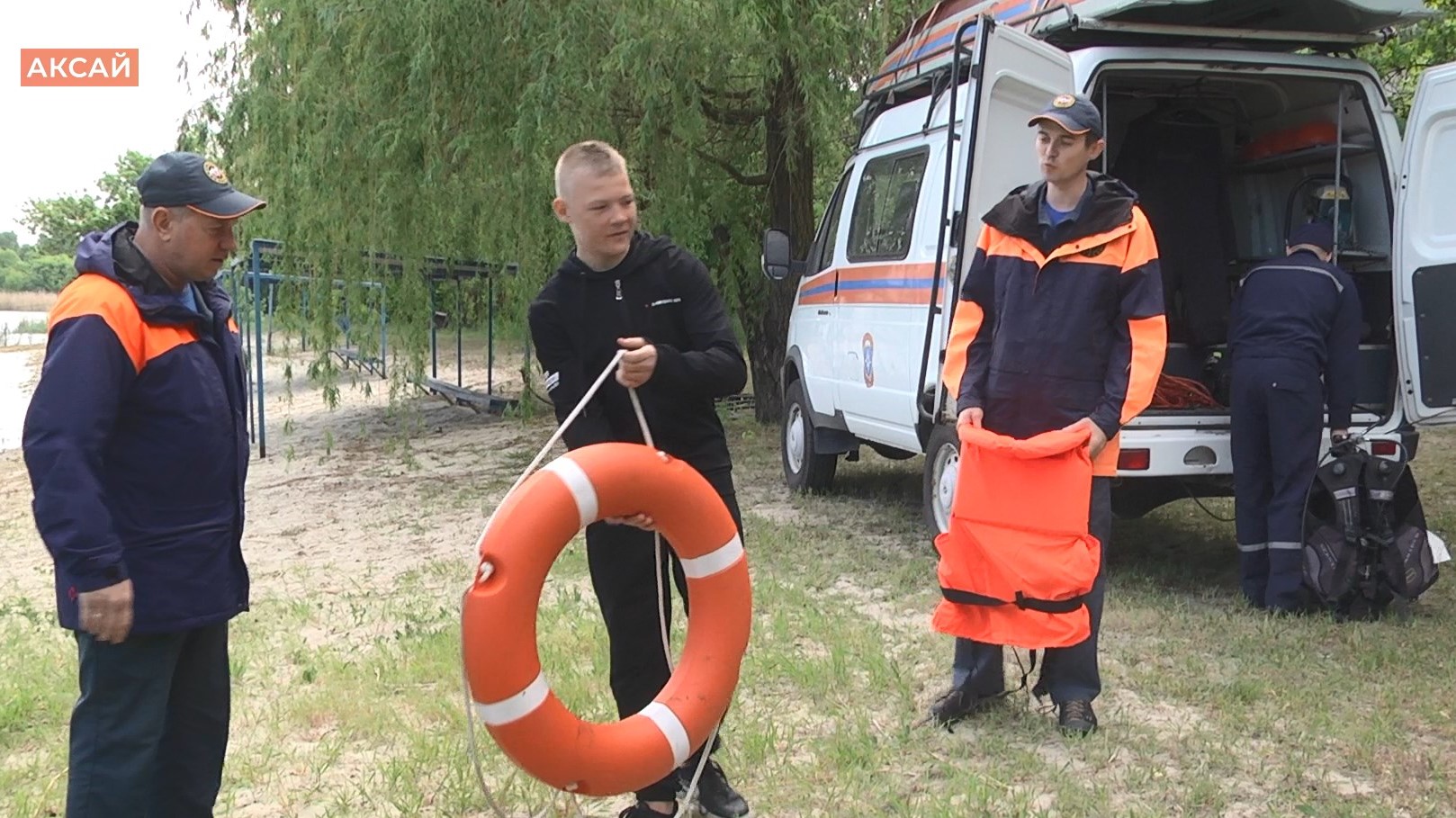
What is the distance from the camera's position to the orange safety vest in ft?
12.2

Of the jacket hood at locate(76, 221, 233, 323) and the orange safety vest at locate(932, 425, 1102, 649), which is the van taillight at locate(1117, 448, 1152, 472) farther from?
the jacket hood at locate(76, 221, 233, 323)

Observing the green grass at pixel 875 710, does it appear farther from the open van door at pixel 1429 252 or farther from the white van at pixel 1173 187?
the open van door at pixel 1429 252

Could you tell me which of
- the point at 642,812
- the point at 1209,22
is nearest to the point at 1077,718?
the point at 642,812

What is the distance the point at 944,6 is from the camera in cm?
669

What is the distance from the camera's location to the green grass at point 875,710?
137 inches

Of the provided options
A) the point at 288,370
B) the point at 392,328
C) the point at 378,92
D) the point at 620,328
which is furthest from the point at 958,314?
Result: the point at 288,370

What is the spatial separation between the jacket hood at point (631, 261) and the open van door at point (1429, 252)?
11.8 ft

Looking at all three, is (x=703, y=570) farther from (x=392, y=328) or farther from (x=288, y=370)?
(x=288, y=370)

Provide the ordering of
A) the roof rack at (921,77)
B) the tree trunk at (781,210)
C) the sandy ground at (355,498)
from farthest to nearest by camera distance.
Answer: the tree trunk at (781,210), the sandy ground at (355,498), the roof rack at (921,77)

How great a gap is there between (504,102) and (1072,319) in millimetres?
5994

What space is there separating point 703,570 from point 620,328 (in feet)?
2.09

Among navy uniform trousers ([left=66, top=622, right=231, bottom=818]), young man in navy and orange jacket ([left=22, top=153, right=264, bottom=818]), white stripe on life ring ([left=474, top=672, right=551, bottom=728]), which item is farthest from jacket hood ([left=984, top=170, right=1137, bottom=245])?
navy uniform trousers ([left=66, top=622, right=231, bottom=818])

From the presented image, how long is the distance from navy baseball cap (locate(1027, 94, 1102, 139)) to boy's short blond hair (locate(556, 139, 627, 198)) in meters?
1.39

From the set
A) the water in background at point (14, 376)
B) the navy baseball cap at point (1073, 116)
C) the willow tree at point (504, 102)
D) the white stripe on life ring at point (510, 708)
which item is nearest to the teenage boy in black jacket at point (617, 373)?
the white stripe on life ring at point (510, 708)
